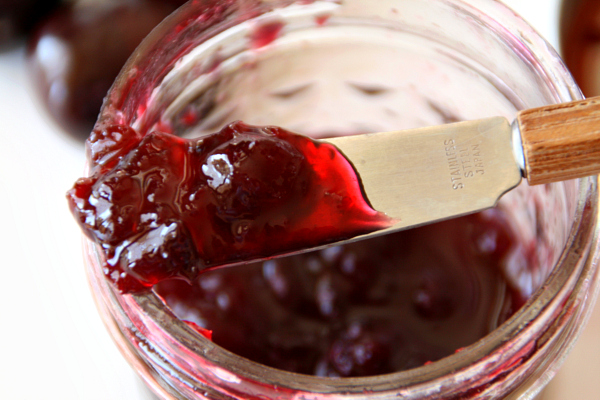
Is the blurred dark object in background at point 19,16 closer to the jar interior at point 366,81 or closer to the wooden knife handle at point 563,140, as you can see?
the jar interior at point 366,81

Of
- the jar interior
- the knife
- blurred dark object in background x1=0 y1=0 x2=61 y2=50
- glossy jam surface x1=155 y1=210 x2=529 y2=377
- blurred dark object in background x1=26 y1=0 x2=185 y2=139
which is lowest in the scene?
glossy jam surface x1=155 y1=210 x2=529 y2=377

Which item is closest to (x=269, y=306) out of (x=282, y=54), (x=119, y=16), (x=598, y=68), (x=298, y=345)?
(x=298, y=345)

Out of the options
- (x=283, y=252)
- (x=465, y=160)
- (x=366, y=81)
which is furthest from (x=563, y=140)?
(x=366, y=81)

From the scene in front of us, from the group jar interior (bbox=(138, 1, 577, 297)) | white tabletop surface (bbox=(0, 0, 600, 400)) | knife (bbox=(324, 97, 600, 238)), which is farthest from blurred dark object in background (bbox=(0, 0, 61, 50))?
knife (bbox=(324, 97, 600, 238))

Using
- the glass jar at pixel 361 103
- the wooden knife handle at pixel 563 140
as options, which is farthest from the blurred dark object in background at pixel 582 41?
the wooden knife handle at pixel 563 140

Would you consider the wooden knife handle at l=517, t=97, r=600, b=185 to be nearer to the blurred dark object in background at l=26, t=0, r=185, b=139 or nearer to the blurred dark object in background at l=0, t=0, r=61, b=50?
the blurred dark object in background at l=26, t=0, r=185, b=139

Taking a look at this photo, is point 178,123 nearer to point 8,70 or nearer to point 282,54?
point 282,54
